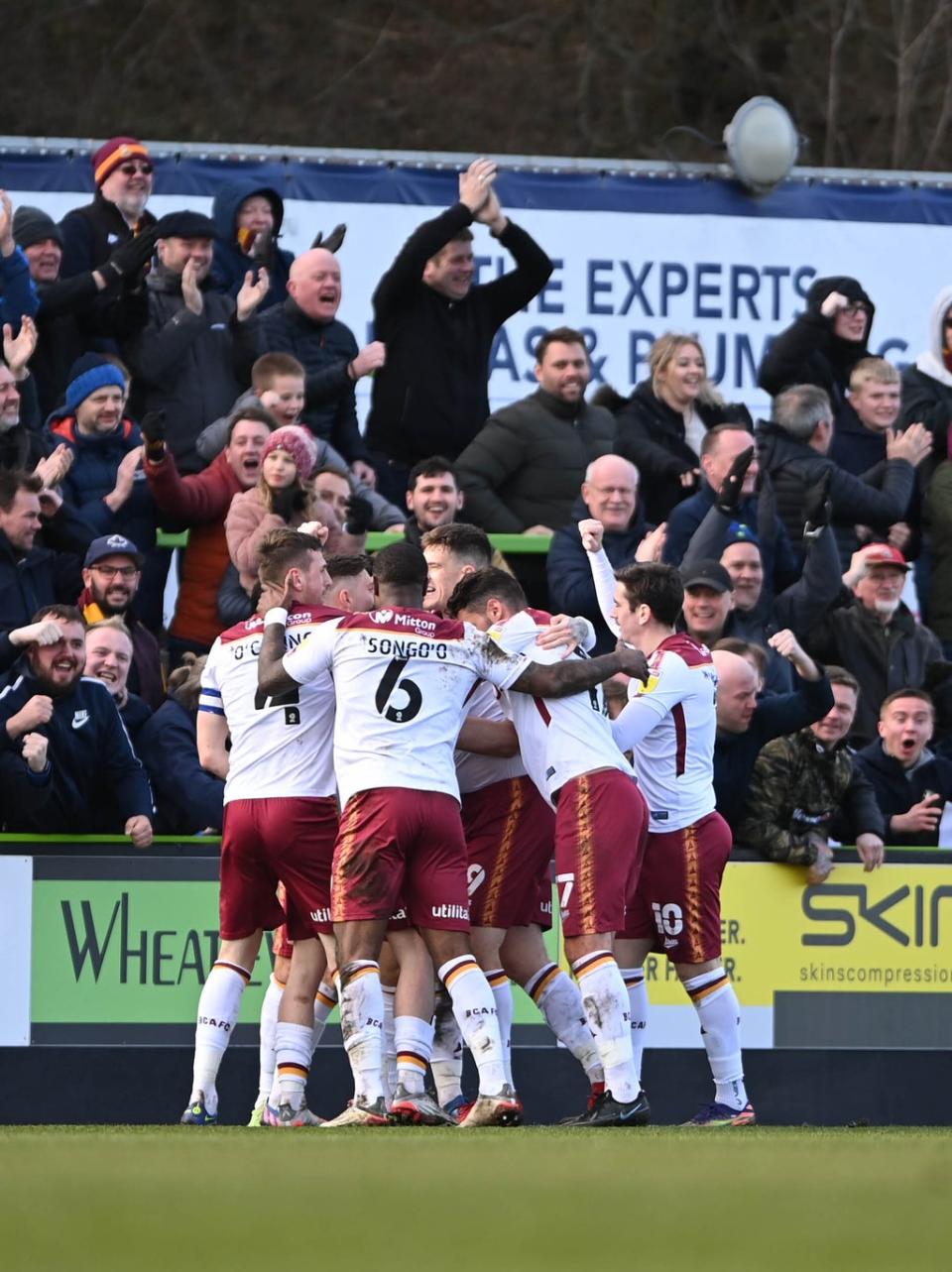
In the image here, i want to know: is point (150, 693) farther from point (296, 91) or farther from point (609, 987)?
point (296, 91)

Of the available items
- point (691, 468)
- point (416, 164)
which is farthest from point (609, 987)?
point (416, 164)

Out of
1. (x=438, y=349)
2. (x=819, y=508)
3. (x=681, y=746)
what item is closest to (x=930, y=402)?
(x=819, y=508)

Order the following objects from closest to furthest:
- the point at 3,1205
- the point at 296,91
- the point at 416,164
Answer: the point at 3,1205
the point at 416,164
the point at 296,91

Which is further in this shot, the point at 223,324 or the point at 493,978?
the point at 223,324

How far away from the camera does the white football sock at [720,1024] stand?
11.0m

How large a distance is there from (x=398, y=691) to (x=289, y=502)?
9.89 feet

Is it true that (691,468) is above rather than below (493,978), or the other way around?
above

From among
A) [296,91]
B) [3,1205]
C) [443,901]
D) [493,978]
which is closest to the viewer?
[3,1205]

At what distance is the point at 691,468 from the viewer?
1489cm

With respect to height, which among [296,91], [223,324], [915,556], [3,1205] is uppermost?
[296,91]

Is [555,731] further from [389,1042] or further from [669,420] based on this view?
[669,420]

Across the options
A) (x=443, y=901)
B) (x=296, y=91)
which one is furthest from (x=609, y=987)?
(x=296, y=91)

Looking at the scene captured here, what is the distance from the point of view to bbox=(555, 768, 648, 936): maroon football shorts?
10.2 meters

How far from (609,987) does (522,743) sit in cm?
99
